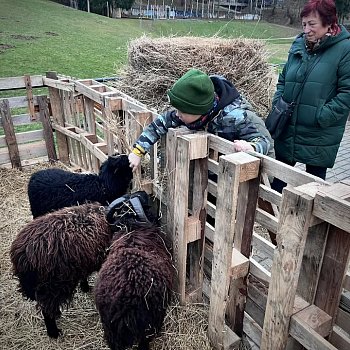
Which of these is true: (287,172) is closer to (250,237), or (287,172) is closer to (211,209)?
(250,237)

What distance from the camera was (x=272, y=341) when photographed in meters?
2.16

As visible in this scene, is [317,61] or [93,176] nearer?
[317,61]

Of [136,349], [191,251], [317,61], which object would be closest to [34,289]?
[136,349]

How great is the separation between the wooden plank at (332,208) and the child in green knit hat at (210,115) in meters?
0.65

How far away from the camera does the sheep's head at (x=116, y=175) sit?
11.0 feet

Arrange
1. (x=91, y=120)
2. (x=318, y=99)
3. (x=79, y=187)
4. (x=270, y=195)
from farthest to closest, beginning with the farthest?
(x=91, y=120), (x=79, y=187), (x=318, y=99), (x=270, y=195)

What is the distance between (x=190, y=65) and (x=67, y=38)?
18454mm

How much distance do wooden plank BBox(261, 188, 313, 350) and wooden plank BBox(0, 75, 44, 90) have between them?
5347mm

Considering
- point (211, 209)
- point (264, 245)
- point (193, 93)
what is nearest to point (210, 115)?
point (193, 93)

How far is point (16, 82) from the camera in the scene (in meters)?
5.94

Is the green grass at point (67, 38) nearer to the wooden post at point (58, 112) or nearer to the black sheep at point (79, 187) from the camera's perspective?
the wooden post at point (58, 112)

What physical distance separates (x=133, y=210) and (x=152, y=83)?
9.35ft

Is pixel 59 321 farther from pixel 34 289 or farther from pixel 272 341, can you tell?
pixel 272 341

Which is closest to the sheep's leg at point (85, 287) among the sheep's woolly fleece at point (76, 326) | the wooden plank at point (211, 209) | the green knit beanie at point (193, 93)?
the sheep's woolly fleece at point (76, 326)
